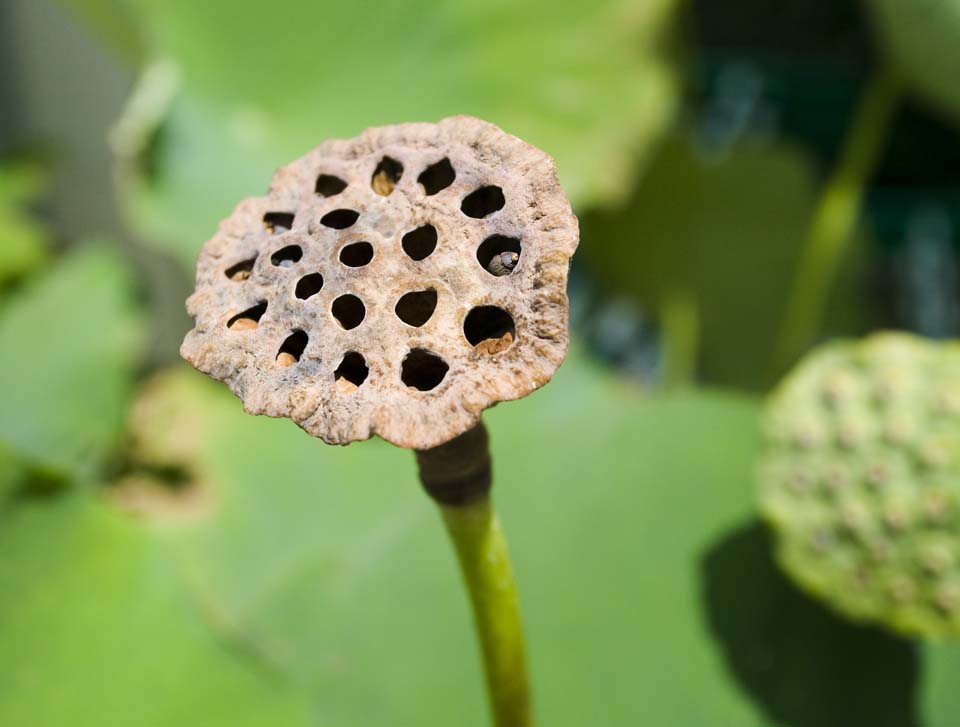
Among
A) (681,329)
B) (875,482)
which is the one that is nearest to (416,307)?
(875,482)

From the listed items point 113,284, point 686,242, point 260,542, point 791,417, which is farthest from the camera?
point 686,242

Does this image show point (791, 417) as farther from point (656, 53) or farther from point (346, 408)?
point (656, 53)

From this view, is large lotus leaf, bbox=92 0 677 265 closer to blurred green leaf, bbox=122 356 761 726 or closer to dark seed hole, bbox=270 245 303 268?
blurred green leaf, bbox=122 356 761 726

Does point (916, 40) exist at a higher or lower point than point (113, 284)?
lower

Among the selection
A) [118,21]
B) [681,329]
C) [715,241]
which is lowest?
[681,329]

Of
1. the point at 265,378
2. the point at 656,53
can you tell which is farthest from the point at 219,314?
the point at 656,53

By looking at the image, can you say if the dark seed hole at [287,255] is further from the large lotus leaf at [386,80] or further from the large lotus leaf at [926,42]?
the large lotus leaf at [926,42]

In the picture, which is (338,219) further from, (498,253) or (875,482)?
(875,482)
